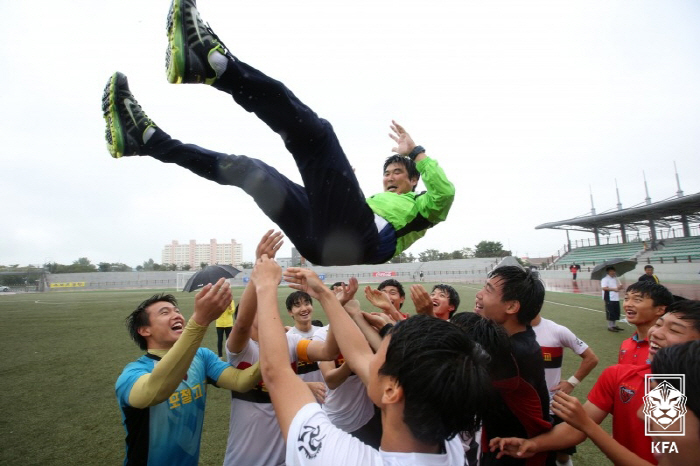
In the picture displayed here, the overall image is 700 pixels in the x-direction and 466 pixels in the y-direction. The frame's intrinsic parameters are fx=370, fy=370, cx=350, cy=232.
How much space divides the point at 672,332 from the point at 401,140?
2078mm

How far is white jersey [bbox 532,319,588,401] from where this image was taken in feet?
12.4

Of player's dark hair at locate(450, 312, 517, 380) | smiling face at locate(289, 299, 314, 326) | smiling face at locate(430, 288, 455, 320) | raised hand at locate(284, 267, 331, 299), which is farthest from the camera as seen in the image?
smiling face at locate(289, 299, 314, 326)

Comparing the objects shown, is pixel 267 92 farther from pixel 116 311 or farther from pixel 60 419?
Result: pixel 116 311

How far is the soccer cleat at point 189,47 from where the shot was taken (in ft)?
7.14

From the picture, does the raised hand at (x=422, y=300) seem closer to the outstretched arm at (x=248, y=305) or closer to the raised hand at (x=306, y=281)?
the raised hand at (x=306, y=281)

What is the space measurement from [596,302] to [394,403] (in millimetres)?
19233

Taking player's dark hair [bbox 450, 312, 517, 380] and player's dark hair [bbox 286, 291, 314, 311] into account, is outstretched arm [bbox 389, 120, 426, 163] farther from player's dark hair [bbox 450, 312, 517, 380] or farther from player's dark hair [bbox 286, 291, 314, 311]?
player's dark hair [bbox 286, 291, 314, 311]

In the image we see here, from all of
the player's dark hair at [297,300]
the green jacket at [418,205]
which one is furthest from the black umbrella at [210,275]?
the green jacket at [418,205]

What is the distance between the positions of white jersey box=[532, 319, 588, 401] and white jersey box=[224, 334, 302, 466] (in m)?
2.72

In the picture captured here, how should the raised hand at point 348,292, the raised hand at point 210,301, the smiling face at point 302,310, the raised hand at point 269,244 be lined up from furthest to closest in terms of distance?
the smiling face at point 302,310
the raised hand at point 348,292
the raised hand at point 269,244
the raised hand at point 210,301

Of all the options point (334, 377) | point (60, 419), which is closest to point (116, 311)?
point (60, 419)

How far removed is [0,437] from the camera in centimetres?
455

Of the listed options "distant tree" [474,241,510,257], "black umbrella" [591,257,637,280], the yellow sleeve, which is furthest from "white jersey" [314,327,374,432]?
"distant tree" [474,241,510,257]

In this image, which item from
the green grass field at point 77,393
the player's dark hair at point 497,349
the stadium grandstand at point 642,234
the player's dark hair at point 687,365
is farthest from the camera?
the stadium grandstand at point 642,234
